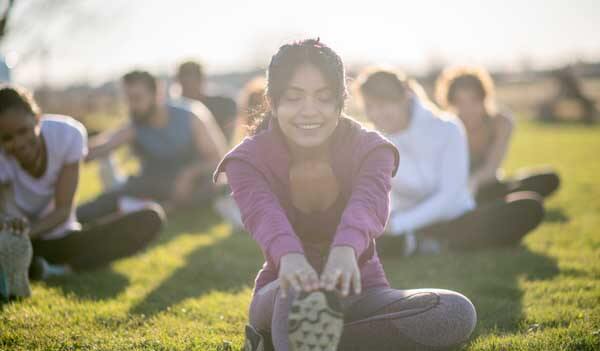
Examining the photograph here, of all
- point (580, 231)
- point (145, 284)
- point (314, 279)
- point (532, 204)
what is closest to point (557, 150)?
point (580, 231)

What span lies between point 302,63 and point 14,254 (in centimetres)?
233

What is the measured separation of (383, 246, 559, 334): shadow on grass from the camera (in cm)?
363

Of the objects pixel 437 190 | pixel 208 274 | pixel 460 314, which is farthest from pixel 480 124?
pixel 460 314

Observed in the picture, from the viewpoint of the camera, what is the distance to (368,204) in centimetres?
268

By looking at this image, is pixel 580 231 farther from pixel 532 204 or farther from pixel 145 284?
pixel 145 284

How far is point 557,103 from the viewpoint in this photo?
2512 centimetres

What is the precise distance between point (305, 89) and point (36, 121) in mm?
2341

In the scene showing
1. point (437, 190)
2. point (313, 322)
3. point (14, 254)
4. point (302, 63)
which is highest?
point (302, 63)

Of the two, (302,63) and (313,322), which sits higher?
(302,63)

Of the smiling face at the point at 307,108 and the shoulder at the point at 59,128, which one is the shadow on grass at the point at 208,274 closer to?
the shoulder at the point at 59,128

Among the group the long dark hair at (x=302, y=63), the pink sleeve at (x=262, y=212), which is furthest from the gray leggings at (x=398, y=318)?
the long dark hair at (x=302, y=63)

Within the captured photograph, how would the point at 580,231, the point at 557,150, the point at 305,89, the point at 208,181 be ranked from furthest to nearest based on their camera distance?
the point at 557,150 < the point at 208,181 < the point at 580,231 < the point at 305,89

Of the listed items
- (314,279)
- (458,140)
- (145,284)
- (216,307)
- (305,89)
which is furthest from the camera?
(458,140)

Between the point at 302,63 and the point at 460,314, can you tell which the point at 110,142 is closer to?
the point at 302,63
